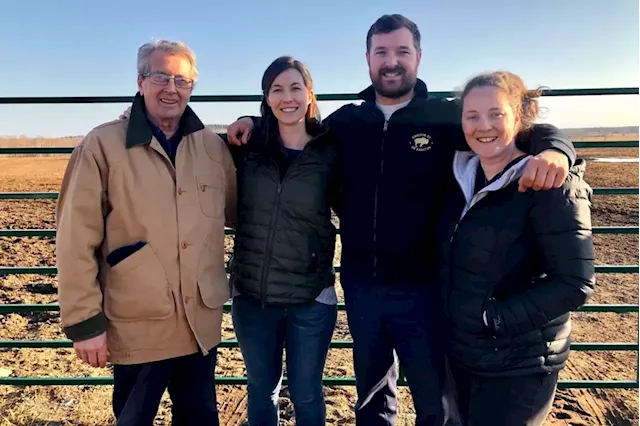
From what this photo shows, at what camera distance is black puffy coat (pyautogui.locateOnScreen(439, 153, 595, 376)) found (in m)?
1.84

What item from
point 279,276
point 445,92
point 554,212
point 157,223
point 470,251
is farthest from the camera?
point 445,92

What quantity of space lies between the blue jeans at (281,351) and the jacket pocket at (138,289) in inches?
15.8

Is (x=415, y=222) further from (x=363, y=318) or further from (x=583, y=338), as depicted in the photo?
(x=583, y=338)

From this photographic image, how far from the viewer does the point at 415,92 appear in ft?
8.33

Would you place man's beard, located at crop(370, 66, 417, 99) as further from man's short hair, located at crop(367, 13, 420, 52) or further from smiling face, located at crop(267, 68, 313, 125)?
smiling face, located at crop(267, 68, 313, 125)

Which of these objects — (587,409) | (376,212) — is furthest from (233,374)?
(587,409)

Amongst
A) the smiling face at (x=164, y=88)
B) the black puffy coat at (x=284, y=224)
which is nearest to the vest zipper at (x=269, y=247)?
the black puffy coat at (x=284, y=224)

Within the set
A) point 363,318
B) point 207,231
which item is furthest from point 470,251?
point 207,231

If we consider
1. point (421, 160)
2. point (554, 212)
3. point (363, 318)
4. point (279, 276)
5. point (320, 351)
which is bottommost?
point (320, 351)

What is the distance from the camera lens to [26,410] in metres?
3.55

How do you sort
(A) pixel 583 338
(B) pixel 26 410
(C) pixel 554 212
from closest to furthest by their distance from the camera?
(C) pixel 554 212 → (B) pixel 26 410 → (A) pixel 583 338

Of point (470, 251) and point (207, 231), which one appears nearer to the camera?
point (470, 251)

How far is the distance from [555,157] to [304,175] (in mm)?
1034

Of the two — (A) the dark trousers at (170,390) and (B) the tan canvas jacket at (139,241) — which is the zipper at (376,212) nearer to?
(B) the tan canvas jacket at (139,241)
